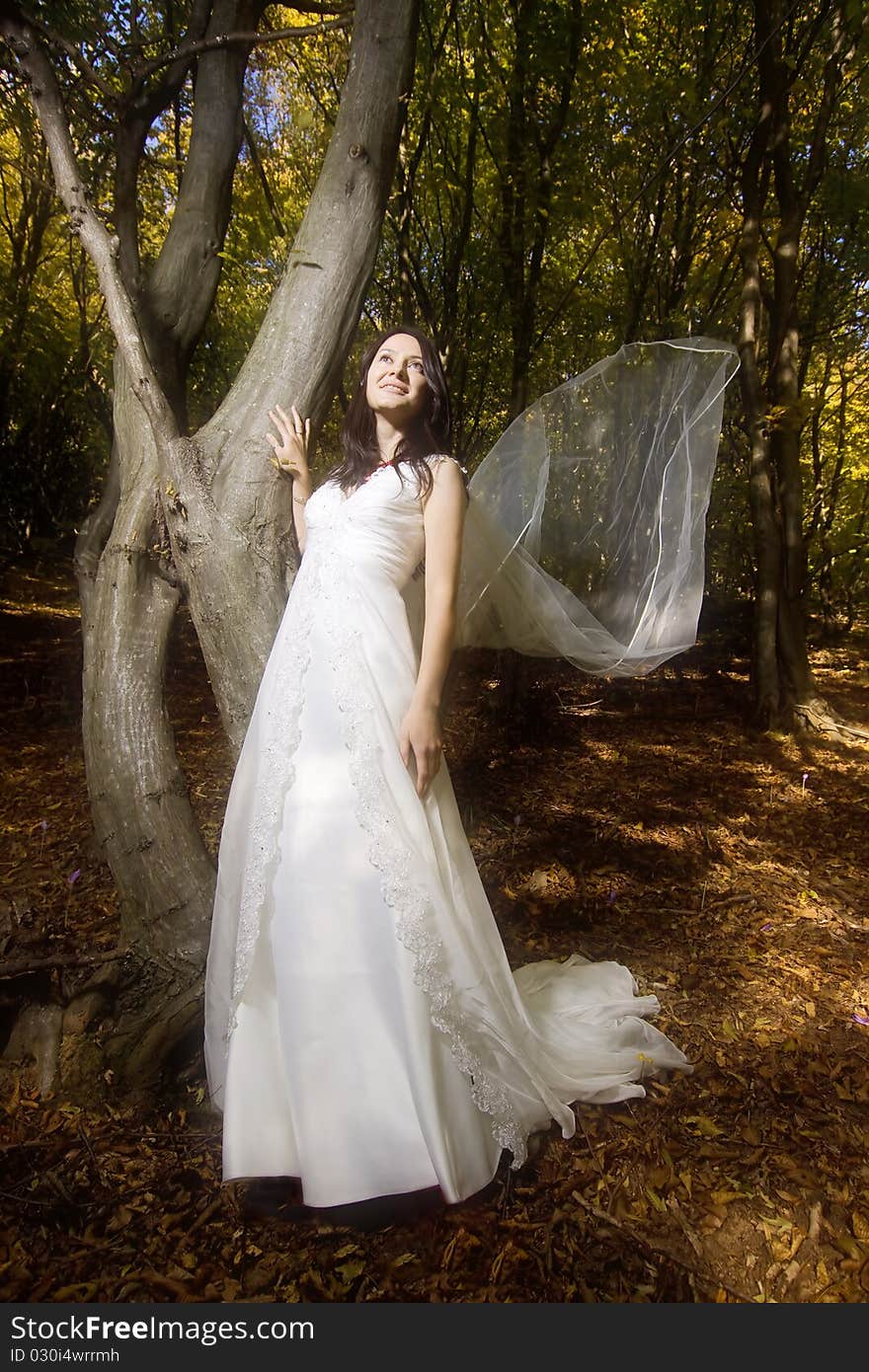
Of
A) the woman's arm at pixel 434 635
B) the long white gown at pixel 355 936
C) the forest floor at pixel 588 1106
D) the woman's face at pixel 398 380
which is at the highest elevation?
the woman's face at pixel 398 380

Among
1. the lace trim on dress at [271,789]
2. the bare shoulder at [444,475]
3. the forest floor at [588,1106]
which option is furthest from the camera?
the bare shoulder at [444,475]

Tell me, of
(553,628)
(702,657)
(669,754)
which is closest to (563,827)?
(669,754)

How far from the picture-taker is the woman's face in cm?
223

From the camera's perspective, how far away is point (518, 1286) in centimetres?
187

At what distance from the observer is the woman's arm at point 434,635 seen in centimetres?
205

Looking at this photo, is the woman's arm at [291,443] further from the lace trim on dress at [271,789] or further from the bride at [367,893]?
the lace trim on dress at [271,789]

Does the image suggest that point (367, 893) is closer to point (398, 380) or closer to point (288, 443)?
point (288, 443)

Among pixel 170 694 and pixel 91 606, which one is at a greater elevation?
pixel 91 606

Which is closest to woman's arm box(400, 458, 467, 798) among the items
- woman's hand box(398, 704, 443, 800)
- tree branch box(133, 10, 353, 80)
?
woman's hand box(398, 704, 443, 800)

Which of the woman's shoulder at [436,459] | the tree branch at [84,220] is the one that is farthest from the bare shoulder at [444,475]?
the tree branch at [84,220]

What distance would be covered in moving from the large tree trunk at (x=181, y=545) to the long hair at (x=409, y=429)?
0.13 m

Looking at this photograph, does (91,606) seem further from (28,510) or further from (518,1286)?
(28,510)

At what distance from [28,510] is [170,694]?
5220 mm

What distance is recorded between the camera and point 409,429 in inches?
91.0
